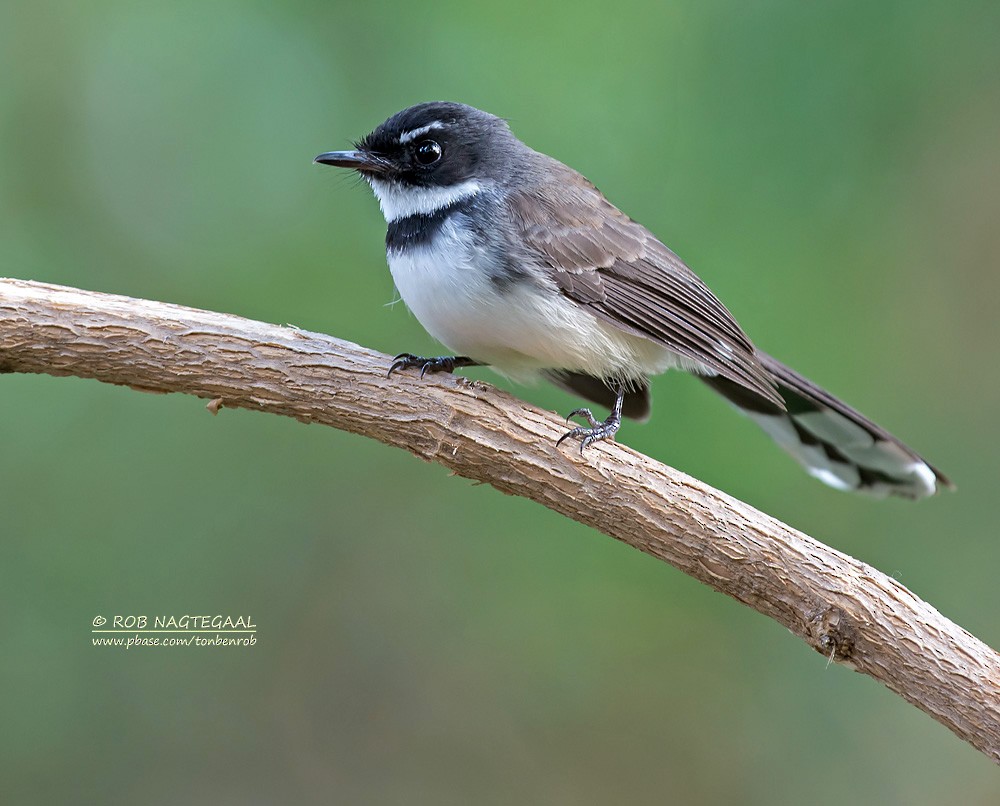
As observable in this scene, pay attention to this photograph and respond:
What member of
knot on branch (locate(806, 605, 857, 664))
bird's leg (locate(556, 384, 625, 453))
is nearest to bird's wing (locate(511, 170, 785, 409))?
bird's leg (locate(556, 384, 625, 453))

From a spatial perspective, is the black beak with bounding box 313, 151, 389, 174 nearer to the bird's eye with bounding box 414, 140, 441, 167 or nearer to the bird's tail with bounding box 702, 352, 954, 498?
the bird's eye with bounding box 414, 140, 441, 167

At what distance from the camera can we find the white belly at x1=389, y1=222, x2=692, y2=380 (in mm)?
3893

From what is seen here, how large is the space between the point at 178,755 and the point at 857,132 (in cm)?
463

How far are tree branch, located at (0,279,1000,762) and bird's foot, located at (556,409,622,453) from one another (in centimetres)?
4

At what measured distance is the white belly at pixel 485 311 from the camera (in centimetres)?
389

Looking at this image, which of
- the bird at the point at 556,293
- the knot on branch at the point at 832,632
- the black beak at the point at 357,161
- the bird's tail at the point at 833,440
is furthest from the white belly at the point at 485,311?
the knot on branch at the point at 832,632

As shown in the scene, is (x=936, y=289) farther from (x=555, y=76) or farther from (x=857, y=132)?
(x=555, y=76)

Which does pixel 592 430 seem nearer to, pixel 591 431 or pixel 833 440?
pixel 591 431

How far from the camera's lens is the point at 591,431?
3.78 metres

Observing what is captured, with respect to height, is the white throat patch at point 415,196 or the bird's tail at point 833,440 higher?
the white throat patch at point 415,196

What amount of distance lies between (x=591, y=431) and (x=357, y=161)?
148cm

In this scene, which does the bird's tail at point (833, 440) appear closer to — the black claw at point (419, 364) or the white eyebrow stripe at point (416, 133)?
the black claw at point (419, 364)

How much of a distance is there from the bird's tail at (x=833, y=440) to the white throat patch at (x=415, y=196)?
146cm

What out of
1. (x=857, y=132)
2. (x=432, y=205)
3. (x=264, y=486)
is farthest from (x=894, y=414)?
(x=264, y=486)
